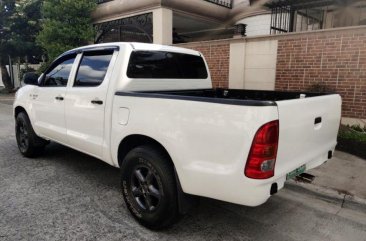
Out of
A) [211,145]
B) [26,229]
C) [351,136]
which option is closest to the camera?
[211,145]

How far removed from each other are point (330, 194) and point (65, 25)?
12.2 meters

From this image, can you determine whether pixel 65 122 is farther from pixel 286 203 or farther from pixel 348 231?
pixel 348 231

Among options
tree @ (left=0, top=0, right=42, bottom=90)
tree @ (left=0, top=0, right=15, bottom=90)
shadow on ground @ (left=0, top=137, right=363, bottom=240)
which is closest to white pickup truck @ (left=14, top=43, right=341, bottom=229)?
shadow on ground @ (left=0, top=137, right=363, bottom=240)

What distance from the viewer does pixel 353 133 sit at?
5.89 m

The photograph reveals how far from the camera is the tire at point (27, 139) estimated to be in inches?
211

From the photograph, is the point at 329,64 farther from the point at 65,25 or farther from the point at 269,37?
the point at 65,25

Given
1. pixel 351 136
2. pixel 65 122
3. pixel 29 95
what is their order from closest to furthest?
pixel 65 122
pixel 29 95
pixel 351 136

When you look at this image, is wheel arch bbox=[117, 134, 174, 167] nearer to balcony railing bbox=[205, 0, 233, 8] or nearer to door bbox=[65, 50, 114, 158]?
door bbox=[65, 50, 114, 158]

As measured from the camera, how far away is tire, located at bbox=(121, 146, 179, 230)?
2988 millimetres

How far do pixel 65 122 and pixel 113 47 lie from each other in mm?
1334

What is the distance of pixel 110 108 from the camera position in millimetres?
3572

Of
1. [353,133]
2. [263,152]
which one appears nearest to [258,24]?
[353,133]

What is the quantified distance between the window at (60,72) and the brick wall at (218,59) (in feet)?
16.0

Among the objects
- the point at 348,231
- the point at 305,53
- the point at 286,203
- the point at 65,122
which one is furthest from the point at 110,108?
the point at 305,53
